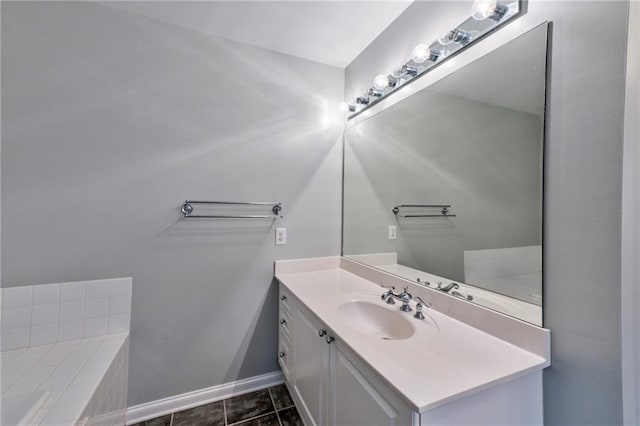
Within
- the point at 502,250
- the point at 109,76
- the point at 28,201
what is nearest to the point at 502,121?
the point at 502,250

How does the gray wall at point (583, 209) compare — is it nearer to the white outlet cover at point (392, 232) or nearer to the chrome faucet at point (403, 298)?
the chrome faucet at point (403, 298)

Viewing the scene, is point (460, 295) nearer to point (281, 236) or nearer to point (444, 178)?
point (444, 178)

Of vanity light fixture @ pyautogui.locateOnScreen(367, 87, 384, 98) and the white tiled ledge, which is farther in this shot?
vanity light fixture @ pyautogui.locateOnScreen(367, 87, 384, 98)

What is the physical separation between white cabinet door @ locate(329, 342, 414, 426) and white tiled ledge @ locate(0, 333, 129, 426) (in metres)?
0.96

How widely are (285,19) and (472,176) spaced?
1419mm

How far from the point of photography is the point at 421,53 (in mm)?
1307

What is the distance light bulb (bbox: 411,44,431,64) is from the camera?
1.29m

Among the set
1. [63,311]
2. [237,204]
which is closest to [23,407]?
[63,311]

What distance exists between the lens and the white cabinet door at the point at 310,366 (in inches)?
46.1

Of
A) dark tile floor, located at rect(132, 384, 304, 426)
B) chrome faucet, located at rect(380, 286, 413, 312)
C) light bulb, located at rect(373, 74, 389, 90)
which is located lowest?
dark tile floor, located at rect(132, 384, 304, 426)

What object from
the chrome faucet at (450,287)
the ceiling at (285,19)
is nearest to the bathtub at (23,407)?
the chrome faucet at (450,287)

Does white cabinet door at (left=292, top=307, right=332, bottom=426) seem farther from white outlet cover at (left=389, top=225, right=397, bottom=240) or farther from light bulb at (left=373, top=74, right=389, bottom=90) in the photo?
light bulb at (left=373, top=74, right=389, bottom=90)

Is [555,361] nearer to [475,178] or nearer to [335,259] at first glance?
[475,178]

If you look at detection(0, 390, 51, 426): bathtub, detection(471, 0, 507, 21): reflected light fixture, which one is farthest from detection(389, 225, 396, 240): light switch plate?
detection(0, 390, 51, 426): bathtub
